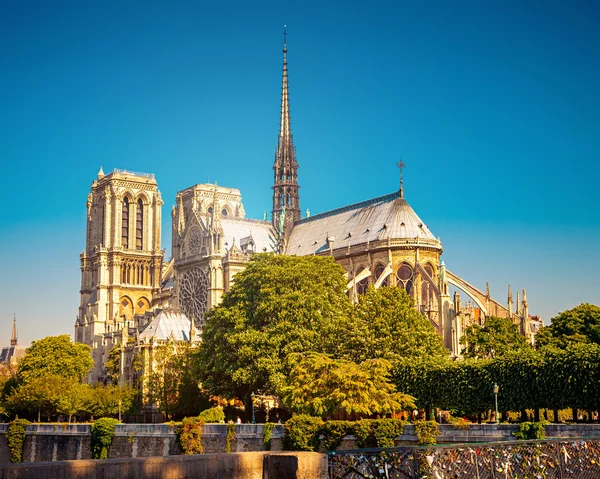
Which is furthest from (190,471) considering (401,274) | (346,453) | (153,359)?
(401,274)

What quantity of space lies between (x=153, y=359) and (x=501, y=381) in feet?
117

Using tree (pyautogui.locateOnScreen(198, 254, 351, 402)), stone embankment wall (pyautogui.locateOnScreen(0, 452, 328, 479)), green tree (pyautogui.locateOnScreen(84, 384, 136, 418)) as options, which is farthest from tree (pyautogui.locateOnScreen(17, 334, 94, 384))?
stone embankment wall (pyautogui.locateOnScreen(0, 452, 328, 479))

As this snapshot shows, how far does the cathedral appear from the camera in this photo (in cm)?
8356

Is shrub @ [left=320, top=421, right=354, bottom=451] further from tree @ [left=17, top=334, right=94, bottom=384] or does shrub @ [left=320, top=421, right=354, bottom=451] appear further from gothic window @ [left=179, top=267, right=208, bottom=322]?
gothic window @ [left=179, top=267, right=208, bottom=322]

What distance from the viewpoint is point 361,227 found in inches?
3602

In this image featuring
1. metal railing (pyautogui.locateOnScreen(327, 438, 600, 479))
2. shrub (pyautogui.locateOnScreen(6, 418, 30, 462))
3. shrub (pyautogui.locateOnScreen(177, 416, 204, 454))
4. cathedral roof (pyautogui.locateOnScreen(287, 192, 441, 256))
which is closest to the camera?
metal railing (pyautogui.locateOnScreen(327, 438, 600, 479))

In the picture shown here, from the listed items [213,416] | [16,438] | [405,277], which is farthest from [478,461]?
[405,277]

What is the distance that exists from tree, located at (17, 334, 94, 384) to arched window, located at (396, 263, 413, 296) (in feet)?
96.8

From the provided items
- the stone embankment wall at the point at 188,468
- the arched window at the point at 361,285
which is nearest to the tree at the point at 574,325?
the arched window at the point at 361,285

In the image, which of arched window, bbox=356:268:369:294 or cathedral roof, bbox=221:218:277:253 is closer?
arched window, bbox=356:268:369:294

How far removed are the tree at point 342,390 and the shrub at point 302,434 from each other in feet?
16.7

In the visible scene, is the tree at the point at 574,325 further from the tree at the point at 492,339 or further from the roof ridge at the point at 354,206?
the roof ridge at the point at 354,206

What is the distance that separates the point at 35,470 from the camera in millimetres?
14047

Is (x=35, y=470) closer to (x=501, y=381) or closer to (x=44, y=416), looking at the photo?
(x=501, y=381)
